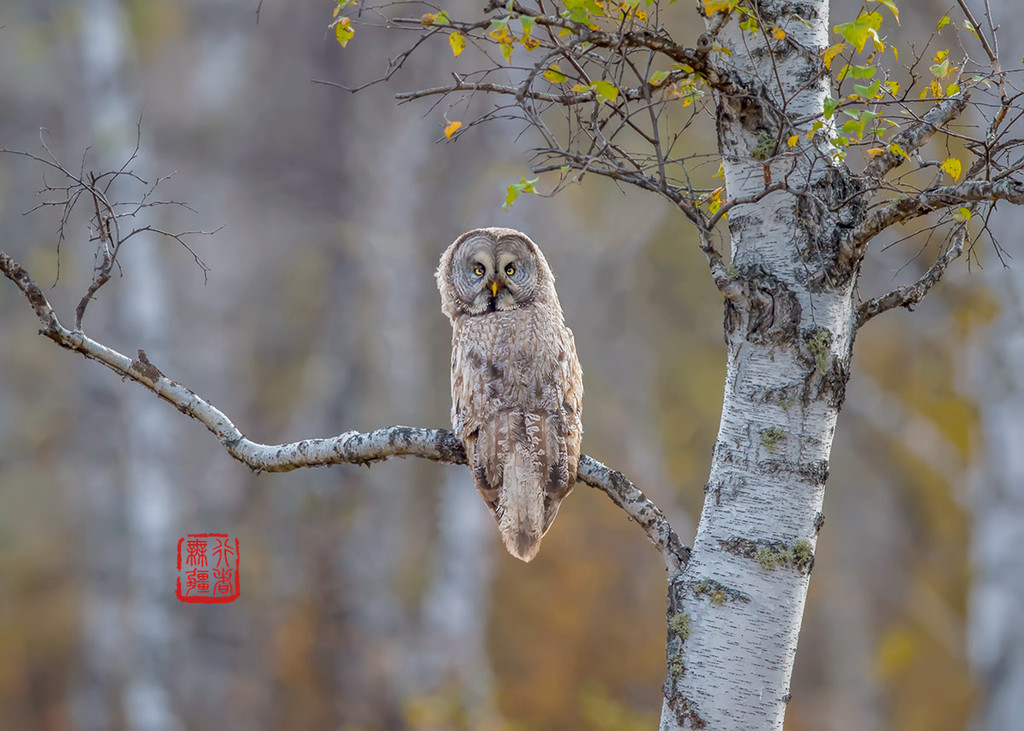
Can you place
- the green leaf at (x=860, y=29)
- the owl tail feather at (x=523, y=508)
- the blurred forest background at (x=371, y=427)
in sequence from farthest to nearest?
the blurred forest background at (x=371, y=427), the owl tail feather at (x=523, y=508), the green leaf at (x=860, y=29)

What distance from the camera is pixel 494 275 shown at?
4.45 m

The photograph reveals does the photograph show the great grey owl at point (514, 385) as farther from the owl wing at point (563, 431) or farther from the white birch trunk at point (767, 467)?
the white birch trunk at point (767, 467)

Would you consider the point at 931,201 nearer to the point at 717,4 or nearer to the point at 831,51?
the point at 831,51

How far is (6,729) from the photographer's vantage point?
43.2 feet

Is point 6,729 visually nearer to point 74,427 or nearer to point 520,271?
point 74,427

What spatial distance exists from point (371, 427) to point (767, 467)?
26.9 feet

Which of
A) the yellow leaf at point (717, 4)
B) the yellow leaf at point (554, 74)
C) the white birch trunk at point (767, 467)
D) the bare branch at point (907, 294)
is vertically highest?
the yellow leaf at point (717, 4)

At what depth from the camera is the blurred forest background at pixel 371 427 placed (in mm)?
9555

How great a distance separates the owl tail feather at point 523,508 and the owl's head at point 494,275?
2.79 feet

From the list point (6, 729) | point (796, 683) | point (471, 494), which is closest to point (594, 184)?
point (471, 494)

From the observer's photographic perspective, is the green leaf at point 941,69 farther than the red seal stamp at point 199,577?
No

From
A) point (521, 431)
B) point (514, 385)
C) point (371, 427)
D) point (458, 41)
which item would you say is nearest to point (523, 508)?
point (521, 431)

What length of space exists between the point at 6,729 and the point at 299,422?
544 centimetres

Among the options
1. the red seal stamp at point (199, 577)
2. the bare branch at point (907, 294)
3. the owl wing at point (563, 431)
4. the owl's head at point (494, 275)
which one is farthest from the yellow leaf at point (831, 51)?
the red seal stamp at point (199, 577)
